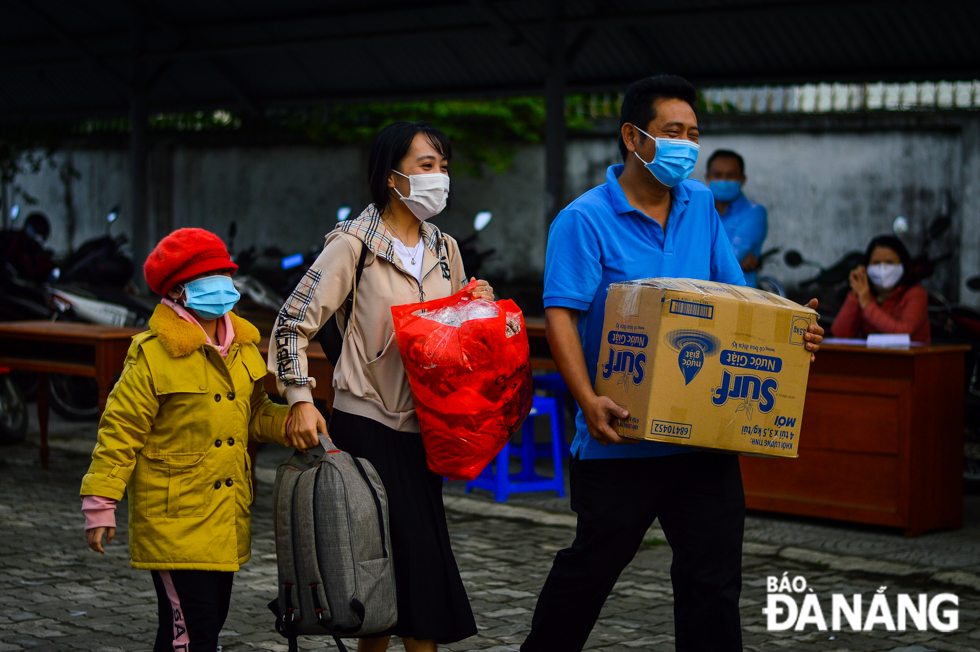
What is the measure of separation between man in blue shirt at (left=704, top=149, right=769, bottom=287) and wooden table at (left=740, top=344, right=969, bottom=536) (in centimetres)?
114

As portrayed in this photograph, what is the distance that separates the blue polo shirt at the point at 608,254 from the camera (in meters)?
3.22

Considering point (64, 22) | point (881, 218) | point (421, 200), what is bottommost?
point (421, 200)

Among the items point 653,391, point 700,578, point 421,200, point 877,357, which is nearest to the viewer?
point 653,391

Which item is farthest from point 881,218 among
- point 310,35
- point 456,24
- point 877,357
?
point 877,357

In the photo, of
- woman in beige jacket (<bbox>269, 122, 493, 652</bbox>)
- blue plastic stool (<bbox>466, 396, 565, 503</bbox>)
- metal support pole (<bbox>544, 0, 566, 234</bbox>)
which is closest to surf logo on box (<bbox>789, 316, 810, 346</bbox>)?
woman in beige jacket (<bbox>269, 122, 493, 652</bbox>)

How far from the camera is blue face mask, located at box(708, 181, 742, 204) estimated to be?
730cm

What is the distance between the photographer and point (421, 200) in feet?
11.2

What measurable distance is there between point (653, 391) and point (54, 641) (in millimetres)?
2718

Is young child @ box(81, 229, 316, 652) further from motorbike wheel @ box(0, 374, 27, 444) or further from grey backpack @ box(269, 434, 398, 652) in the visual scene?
motorbike wheel @ box(0, 374, 27, 444)

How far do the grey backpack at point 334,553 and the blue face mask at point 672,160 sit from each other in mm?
1223

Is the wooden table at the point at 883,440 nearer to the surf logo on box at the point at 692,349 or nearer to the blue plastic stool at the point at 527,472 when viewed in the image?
the blue plastic stool at the point at 527,472

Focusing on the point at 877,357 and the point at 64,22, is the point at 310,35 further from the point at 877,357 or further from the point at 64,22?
the point at 877,357

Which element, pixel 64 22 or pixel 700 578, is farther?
pixel 64 22

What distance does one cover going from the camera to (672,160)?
128 inches
